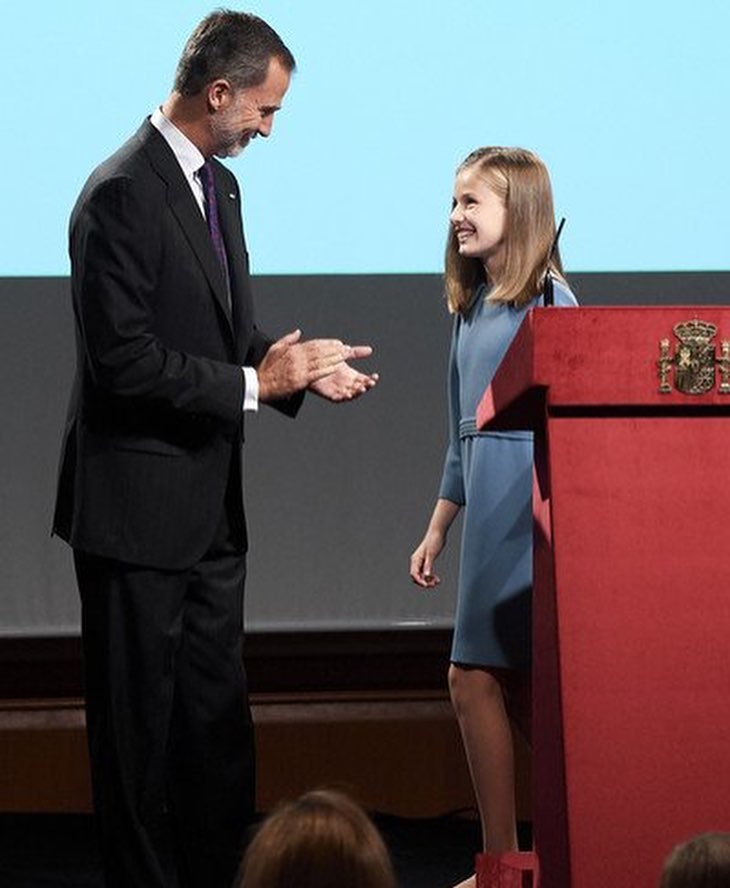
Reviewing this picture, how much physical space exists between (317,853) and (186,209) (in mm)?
1516

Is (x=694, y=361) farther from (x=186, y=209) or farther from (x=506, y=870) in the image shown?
(x=186, y=209)

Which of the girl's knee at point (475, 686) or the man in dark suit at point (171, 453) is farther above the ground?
the man in dark suit at point (171, 453)

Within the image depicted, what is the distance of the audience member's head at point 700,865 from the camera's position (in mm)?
1388

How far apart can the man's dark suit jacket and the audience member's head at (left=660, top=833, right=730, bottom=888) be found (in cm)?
134

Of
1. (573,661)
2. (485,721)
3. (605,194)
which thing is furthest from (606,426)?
(605,194)

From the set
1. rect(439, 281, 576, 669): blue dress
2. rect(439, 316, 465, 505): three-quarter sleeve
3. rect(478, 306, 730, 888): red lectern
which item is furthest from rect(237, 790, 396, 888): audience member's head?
rect(439, 316, 465, 505): three-quarter sleeve

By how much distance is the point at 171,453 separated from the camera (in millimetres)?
2686

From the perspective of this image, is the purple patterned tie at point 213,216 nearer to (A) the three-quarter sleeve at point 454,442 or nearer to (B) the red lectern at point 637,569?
(A) the three-quarter sleeve at point 454,442

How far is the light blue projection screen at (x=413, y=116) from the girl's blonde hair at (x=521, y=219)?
94 centimetres

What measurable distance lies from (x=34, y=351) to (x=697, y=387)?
2.21m

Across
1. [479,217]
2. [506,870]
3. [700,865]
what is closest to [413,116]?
[479,217]

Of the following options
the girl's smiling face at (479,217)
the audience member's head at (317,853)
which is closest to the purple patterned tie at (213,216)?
the girl's smiling face at (479,217)

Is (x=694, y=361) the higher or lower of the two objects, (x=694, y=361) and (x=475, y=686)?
the higher

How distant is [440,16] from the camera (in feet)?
12.8
